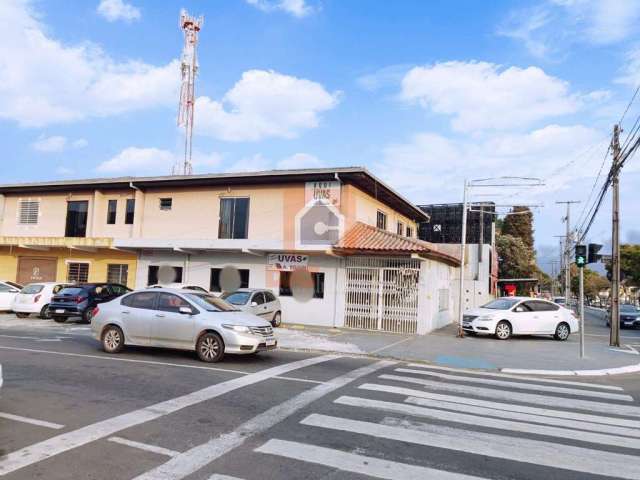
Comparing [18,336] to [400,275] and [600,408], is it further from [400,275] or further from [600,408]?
[600,408]

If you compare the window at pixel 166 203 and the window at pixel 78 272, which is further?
the window at pixel 78 272

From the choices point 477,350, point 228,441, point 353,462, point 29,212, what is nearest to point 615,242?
point 477,350

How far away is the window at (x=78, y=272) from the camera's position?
79.8 ft

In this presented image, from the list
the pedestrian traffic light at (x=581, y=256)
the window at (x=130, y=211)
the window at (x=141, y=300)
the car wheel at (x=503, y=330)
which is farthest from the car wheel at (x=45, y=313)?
the pedestrian traffic light at (x=581, y=256)

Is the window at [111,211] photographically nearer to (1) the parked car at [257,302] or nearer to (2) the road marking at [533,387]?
(1) the parked car at [257,302]

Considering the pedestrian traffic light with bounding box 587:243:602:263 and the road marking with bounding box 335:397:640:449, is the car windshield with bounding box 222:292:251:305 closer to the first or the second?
the road marking with bounding box 335:397:640:449

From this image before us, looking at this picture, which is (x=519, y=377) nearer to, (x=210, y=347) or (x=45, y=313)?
(x=210, y=347)

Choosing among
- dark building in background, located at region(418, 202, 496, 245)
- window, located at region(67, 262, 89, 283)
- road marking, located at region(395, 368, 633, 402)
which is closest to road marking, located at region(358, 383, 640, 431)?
road marking, located at region(395, 368, 633, 402)

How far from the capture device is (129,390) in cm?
762

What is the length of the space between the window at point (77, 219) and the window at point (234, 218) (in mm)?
7939

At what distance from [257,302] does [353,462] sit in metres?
12.2

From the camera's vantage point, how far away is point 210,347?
34.0 ft

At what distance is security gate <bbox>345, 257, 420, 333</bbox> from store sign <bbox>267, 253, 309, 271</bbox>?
1.91 meters

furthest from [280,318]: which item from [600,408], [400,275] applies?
[600,408]
